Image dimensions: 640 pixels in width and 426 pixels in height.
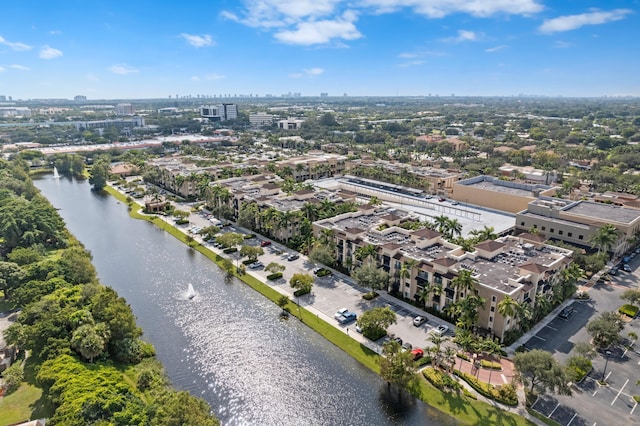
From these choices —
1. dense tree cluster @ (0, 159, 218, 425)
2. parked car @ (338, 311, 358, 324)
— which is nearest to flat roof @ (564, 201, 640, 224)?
parked car @ (338, 311, 358, 324)

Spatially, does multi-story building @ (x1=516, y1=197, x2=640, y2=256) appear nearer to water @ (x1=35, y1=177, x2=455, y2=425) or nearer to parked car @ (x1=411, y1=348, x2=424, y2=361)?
parked car @ (x1=411, y1=348, x2=424, y2=361)

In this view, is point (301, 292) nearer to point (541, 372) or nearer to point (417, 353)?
point (417, 353)

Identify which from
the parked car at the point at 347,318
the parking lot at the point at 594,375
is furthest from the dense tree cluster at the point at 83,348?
the parking lot at the point at 594,375

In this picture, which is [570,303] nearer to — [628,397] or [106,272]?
[628,397]

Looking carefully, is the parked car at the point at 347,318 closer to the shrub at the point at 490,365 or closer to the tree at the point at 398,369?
the tree at the point at 398,369

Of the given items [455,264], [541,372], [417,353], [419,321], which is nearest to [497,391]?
[541,372]
